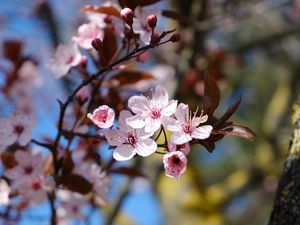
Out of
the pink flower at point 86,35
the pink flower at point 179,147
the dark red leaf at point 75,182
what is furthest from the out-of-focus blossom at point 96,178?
the pink flower at point 179,147

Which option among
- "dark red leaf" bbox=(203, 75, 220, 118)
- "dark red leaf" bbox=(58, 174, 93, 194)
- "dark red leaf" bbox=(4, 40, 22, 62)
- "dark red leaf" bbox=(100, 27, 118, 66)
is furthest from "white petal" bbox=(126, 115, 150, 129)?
"dark red leaf" bbox=(4, 40, 22, 62)

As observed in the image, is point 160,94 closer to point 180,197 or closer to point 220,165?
point 180,197

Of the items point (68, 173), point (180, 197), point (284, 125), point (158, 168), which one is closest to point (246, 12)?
point (158, 168)

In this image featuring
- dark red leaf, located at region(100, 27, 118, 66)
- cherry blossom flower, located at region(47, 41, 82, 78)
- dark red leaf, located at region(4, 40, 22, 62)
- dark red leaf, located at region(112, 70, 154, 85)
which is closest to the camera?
dark red leaf, located at region(100, 27, 118, 66)

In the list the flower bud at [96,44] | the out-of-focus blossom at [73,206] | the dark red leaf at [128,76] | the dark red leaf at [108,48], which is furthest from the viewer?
the out-of-focus blossom at [73,206]

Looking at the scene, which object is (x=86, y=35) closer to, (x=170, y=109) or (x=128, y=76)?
(x=128, y=76)

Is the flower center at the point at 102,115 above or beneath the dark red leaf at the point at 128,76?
above

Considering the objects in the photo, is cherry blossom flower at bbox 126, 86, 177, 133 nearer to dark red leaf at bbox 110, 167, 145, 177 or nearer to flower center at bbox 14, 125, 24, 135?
flower center at bbox 14, 125, 24, 135

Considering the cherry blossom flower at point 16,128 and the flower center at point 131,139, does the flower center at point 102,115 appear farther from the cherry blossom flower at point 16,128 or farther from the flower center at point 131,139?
the cherry blossom flower at point 16,128
